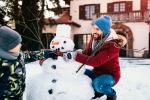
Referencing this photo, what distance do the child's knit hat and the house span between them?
82.7ft

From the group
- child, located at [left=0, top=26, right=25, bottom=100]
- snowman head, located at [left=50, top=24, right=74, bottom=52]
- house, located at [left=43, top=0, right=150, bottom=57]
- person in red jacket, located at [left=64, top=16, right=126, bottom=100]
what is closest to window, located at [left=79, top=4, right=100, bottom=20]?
house, located at [left=43, top=0, right=150, bottom=57]

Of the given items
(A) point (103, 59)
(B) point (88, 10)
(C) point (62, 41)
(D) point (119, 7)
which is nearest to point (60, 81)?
(C) point (62, 41)

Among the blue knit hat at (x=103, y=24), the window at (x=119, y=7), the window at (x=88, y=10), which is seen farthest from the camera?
the window at (x=88, y=10)

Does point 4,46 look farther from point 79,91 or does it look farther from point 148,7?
point 148,7

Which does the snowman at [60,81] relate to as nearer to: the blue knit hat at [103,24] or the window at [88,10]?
the blue knit hat at [103,24]

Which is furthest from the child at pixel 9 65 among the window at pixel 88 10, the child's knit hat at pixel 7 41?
the window at pixel 88 10

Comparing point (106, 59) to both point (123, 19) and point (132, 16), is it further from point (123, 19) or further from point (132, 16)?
point (123, 19)

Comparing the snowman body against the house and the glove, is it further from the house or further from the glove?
the house

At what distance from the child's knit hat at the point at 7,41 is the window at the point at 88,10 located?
95.9ft

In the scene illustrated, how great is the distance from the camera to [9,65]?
146 inches

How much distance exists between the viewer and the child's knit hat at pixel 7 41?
3.66 m

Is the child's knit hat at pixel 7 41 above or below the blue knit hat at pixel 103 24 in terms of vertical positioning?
below

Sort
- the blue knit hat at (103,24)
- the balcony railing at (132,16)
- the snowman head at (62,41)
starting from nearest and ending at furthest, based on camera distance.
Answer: the snowman head at (62,41)
the blue knit hat at (103,24)
the balcony railing at (132,16)

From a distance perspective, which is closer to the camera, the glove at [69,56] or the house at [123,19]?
the glove at [69,56]
